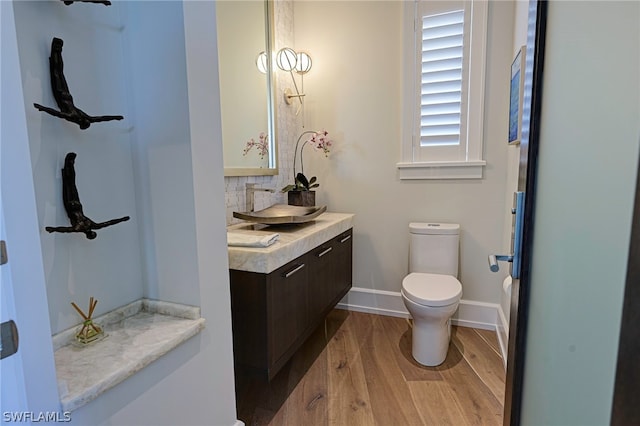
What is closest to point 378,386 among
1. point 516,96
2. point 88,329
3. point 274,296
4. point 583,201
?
point 274,296

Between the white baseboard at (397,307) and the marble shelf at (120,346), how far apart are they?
5.92 ft

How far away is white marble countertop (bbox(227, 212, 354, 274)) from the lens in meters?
1.46

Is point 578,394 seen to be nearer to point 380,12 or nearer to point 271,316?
point 271,316

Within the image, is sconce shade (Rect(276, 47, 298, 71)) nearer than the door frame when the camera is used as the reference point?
No

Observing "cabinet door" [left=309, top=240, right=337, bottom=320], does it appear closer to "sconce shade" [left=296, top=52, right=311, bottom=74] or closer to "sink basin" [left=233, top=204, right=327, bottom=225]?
"sink basin" [left=233, top=204, right=327, bottom=225]

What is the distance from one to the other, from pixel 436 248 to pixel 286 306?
1.27 m

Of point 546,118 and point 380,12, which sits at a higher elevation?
point 380,12

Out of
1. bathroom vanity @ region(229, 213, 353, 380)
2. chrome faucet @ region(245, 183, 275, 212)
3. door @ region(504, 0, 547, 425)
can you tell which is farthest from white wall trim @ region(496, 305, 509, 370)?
chrome faucet @ region(245, 183, 275, 212)

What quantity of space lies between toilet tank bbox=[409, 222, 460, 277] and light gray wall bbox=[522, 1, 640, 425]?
1.69 meters

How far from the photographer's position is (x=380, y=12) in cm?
249

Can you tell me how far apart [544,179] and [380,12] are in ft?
7.60

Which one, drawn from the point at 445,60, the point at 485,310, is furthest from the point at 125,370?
the point at 445,60

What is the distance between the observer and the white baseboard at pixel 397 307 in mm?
2465

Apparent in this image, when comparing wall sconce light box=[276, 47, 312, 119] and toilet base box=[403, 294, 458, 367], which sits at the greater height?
wall sconce light box=[276, 47, 312, 119]
